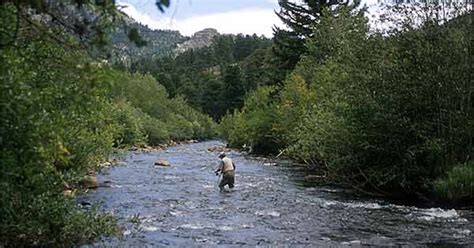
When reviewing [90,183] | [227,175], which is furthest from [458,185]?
[90,183]

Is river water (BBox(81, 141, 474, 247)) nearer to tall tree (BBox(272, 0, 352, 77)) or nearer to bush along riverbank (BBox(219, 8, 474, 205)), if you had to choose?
bush along riverbank (BBox(219, 8, 474, 205))

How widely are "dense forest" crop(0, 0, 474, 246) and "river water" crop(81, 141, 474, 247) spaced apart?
1819 millimetres

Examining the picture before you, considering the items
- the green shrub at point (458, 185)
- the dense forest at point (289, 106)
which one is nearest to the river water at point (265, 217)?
the green shrub at point (458, 185)

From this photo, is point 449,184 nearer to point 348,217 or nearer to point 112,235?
point 348,217

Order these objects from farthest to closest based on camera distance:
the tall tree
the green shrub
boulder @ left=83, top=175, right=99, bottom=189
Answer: the tall tree, boulder @ left=83, top=175, right=99, bottom=189, the green shrub

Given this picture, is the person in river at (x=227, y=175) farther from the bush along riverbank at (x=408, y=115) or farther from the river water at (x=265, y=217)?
the bush along riverbank at (x=408, y=115)

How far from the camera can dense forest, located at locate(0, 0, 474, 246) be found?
7.05 m

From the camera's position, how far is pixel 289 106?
50688 mm

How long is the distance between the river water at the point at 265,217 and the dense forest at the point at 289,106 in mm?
1819

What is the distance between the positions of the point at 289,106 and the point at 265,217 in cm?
3055

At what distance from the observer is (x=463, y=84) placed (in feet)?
82.6

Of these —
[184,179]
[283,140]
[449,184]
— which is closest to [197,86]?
[283,140]

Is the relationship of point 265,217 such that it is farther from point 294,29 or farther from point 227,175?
point 294,29

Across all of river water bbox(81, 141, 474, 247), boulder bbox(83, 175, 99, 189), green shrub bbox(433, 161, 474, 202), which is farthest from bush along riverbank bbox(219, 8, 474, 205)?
boulder bbox(83, 175, 99, 189)
